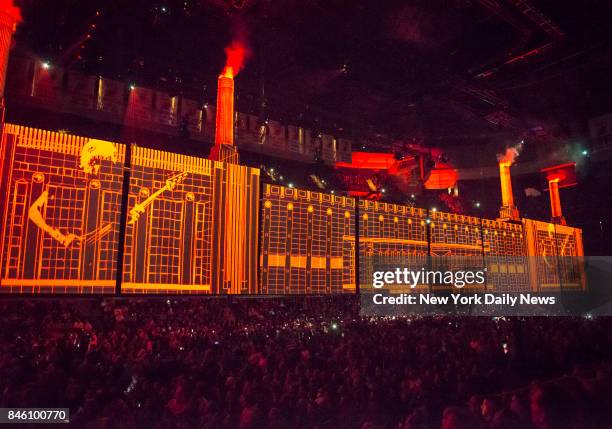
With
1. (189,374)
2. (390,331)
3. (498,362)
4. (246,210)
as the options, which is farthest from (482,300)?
(189,374)

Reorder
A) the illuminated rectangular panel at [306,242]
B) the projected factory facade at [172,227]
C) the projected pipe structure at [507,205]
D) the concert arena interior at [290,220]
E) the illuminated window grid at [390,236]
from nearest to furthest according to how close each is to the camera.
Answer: the concert arena interior at [290,220], the projected factory facade at [172,227], the illuminated rectangular panel at [306,242], the illuminated window grid at [390,236], the projected pipe structure at [507,205]

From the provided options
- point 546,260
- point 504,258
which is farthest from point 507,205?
point 546,260

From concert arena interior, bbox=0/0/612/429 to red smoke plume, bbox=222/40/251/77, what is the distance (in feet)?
0.21

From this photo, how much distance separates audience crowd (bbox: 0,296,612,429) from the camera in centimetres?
449

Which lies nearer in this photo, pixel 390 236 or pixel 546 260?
pixel 390 236

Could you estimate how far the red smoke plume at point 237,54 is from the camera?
11.9 metres

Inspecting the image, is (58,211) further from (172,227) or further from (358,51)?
(358,51)

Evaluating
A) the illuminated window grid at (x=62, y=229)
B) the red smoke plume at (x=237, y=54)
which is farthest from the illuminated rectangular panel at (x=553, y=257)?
the illuminated window grid at (x=62, y=229)

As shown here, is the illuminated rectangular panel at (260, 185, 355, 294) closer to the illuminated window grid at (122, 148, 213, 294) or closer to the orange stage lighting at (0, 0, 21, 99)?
the illuminated window grid at (122, 148, 213, 294)

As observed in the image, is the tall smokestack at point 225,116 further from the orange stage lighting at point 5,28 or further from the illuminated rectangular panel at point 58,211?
the orange stage lighting at point 5,28

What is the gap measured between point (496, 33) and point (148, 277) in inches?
397

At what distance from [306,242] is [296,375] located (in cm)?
555

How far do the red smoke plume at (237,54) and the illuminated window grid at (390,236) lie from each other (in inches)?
205

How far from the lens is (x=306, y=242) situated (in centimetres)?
1102
